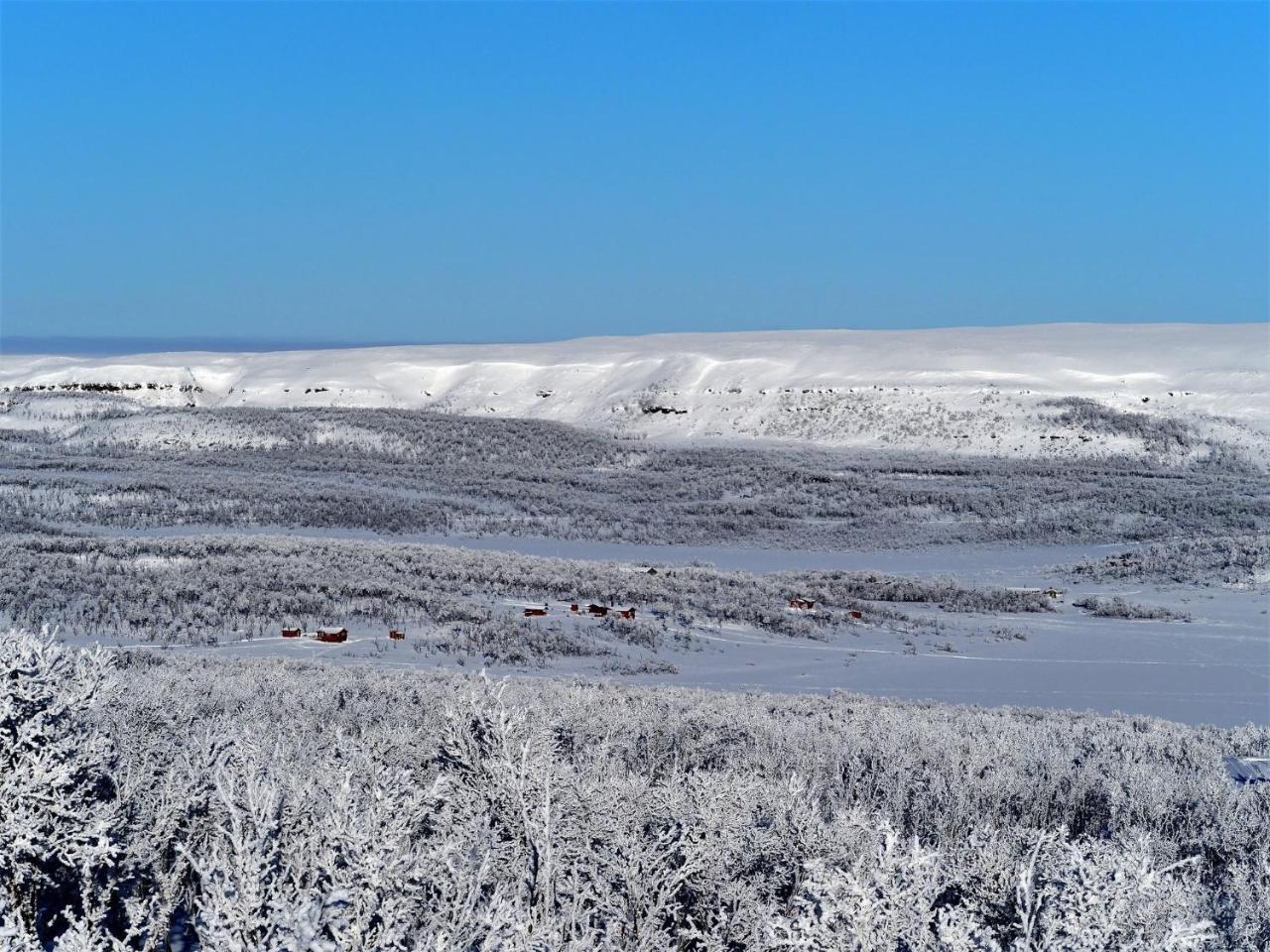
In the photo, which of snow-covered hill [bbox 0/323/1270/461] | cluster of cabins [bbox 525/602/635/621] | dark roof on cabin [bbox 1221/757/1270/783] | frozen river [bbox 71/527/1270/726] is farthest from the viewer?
snow-covered hill [bbox 0/323/1270/461]

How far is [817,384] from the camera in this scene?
4878 centimetres

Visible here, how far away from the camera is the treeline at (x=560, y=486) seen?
25.3m

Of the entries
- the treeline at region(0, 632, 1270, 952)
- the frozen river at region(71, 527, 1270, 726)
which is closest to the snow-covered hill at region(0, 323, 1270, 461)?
the frozen river at region(71, 527, 1270, 726)

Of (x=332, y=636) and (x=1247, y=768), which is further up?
(x=332, y=636)

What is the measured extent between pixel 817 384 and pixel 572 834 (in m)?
45.2

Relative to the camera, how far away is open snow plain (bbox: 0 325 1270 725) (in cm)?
1442

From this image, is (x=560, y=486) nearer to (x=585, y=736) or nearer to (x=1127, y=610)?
(x=1127, y=610)

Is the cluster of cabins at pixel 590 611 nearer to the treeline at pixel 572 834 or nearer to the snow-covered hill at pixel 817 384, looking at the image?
the treeline at pixel 572 834

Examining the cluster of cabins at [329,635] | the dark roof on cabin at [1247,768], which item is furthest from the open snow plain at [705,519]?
the dark roof on cabin at [1247,768]

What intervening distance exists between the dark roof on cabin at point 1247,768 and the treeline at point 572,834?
0.24 metres

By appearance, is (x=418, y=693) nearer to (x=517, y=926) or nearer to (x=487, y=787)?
(x=487, y=787)

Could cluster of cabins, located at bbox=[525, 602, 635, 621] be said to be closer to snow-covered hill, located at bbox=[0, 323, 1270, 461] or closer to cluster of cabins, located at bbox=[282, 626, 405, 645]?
cluster of cabins, located at bbox=[282, 626, 405, 645]

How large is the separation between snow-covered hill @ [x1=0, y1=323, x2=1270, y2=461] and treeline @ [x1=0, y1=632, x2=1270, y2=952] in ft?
104

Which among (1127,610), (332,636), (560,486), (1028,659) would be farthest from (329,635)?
(560,486)
